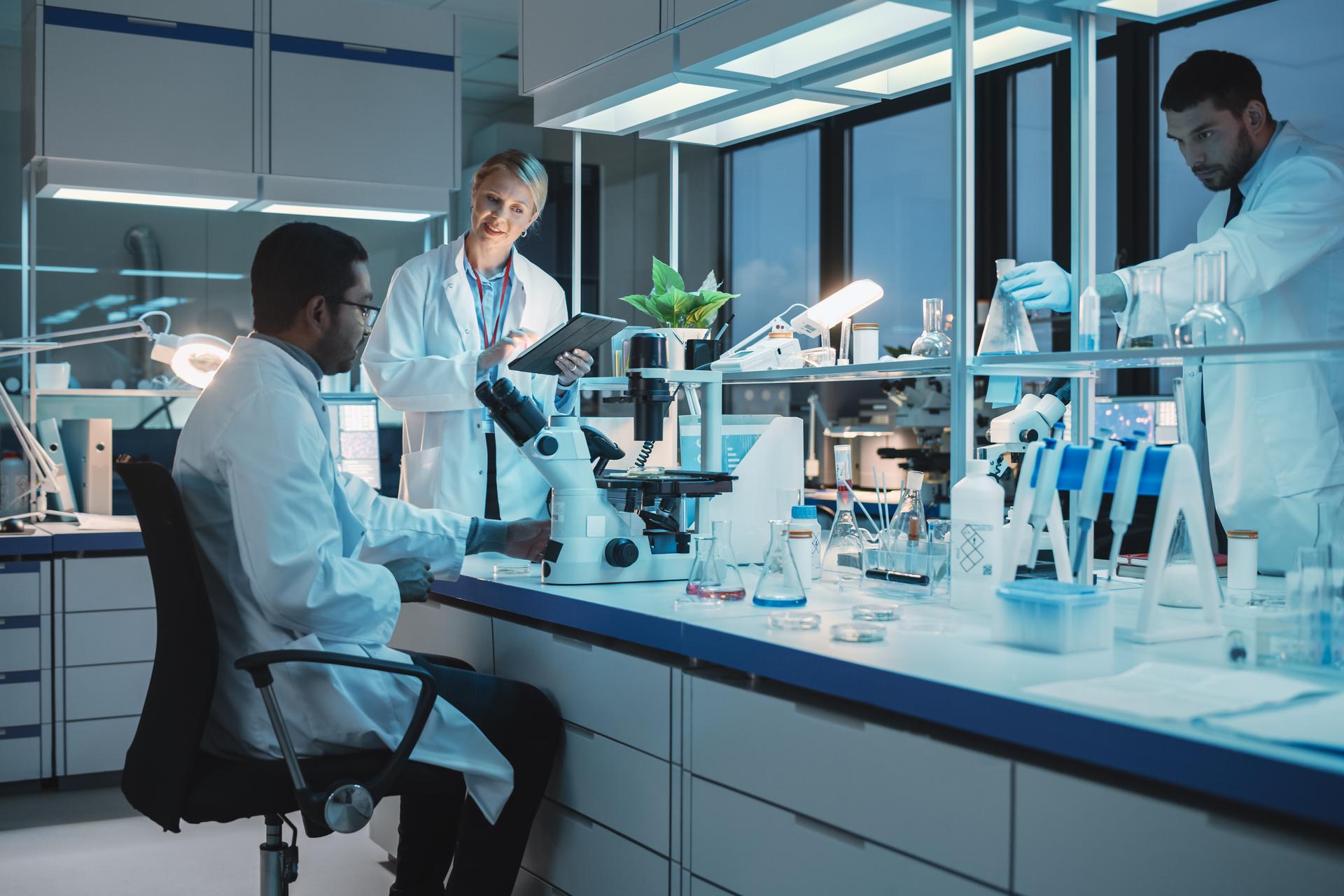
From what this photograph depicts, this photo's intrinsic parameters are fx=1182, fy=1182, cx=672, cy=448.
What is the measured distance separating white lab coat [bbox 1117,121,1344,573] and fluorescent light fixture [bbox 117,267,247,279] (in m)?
4.31

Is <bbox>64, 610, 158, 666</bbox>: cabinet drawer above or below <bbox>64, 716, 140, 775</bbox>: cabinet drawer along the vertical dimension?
above

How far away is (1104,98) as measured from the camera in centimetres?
497

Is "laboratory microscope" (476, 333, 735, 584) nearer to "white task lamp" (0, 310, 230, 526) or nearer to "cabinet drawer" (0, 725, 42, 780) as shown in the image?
"white task lamp" (0, 310, 230, 526)

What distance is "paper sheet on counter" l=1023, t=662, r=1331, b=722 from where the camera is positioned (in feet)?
3.97

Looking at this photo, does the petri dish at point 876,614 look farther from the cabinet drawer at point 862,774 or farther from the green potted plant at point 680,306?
the green potted plant at point 680,306

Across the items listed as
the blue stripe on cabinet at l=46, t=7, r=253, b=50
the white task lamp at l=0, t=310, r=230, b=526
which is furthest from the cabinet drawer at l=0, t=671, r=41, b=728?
the blue stripe on cabinet at l=46, t=7, r=253, b=50

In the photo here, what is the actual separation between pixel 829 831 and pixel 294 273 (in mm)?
1218

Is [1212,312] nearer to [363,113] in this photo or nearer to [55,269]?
[363,113]

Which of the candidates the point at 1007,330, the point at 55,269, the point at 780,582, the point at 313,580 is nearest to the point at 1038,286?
the point at 1007,330

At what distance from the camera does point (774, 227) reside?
259 inches

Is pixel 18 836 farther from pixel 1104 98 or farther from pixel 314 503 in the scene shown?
pixel 1104 98

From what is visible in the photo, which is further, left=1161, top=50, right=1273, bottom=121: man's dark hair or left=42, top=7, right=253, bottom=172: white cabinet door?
left=42, top=7, right=253, bottom=172: white cabinet door

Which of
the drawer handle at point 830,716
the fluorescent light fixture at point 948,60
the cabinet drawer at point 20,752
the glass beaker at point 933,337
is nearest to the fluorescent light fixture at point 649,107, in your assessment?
the fluorescent light fixture at point 948,60

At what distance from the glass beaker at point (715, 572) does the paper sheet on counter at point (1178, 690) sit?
735 mm
